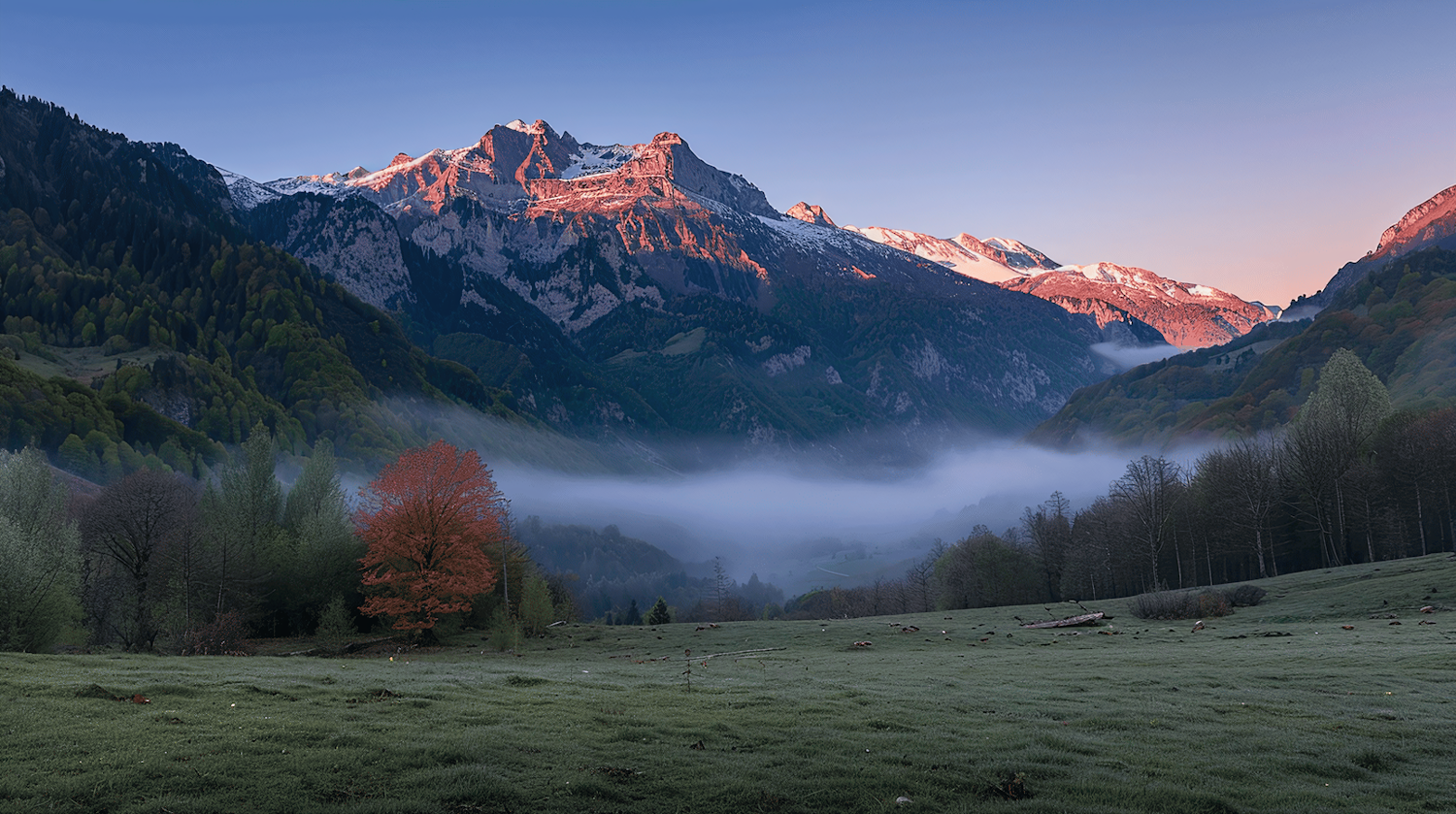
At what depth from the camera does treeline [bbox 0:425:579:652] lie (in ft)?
202

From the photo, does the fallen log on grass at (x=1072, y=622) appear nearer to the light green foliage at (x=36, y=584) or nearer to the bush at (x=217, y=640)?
the bush at (x=217, y=640)

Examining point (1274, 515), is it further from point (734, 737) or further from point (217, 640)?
point (217, 640)

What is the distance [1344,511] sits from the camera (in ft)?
321

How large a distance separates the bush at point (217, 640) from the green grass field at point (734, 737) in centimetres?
1661

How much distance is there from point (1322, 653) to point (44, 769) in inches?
1780

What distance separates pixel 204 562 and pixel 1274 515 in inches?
4530

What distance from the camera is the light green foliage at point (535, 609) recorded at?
69.8 m

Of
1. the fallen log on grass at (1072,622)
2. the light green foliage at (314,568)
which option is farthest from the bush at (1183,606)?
the light green foliage at (314,568)

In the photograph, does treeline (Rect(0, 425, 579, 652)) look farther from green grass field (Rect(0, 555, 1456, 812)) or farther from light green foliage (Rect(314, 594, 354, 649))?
green grass field (Rect(0, 555, 1456, 812))

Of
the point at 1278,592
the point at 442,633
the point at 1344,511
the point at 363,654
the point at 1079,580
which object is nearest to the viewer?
the point at 363,654

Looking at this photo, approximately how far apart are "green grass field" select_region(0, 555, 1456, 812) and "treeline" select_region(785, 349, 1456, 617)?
7032cm

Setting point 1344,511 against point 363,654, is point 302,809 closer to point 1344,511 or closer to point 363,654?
point 363,654

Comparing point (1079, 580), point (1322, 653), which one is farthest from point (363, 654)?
point (1079, 580)

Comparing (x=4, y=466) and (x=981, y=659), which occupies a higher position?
(x=4, y=466)
